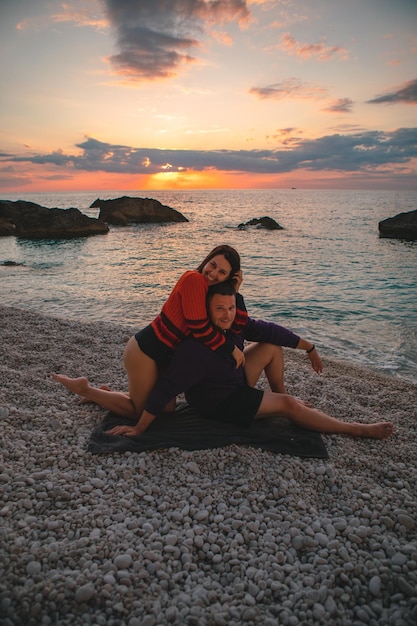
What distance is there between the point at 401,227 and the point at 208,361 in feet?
112

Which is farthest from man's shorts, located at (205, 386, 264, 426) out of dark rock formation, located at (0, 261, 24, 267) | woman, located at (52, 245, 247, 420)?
dark rock formation, located at (0, 261, 24, 267)

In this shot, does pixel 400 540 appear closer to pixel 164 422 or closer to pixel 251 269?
pixel 164 422

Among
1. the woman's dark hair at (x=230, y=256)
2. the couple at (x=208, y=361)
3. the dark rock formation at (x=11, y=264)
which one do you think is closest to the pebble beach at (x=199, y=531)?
the couple at (x=208, y=361)

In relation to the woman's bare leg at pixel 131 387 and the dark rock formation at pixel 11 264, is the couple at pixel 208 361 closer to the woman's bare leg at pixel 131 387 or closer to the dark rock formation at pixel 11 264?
the woman's bare leg at pixel 131 387

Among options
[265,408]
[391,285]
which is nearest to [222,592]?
[265,408]

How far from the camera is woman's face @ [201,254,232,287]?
4.20 metres

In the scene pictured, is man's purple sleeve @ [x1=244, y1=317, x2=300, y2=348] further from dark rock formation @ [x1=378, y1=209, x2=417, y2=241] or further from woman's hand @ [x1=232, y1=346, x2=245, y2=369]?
dark rock formation @ [x1=378, y1=209, x2=417, y2=241]

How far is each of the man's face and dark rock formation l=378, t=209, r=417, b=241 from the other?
33.6 m

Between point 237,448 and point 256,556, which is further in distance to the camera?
point 237,448

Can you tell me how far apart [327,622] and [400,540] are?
1003 millimetres

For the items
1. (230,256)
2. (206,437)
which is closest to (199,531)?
(206,437)

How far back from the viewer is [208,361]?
13.5 ft

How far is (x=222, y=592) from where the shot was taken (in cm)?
258

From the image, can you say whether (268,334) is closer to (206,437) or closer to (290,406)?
(290,406)
